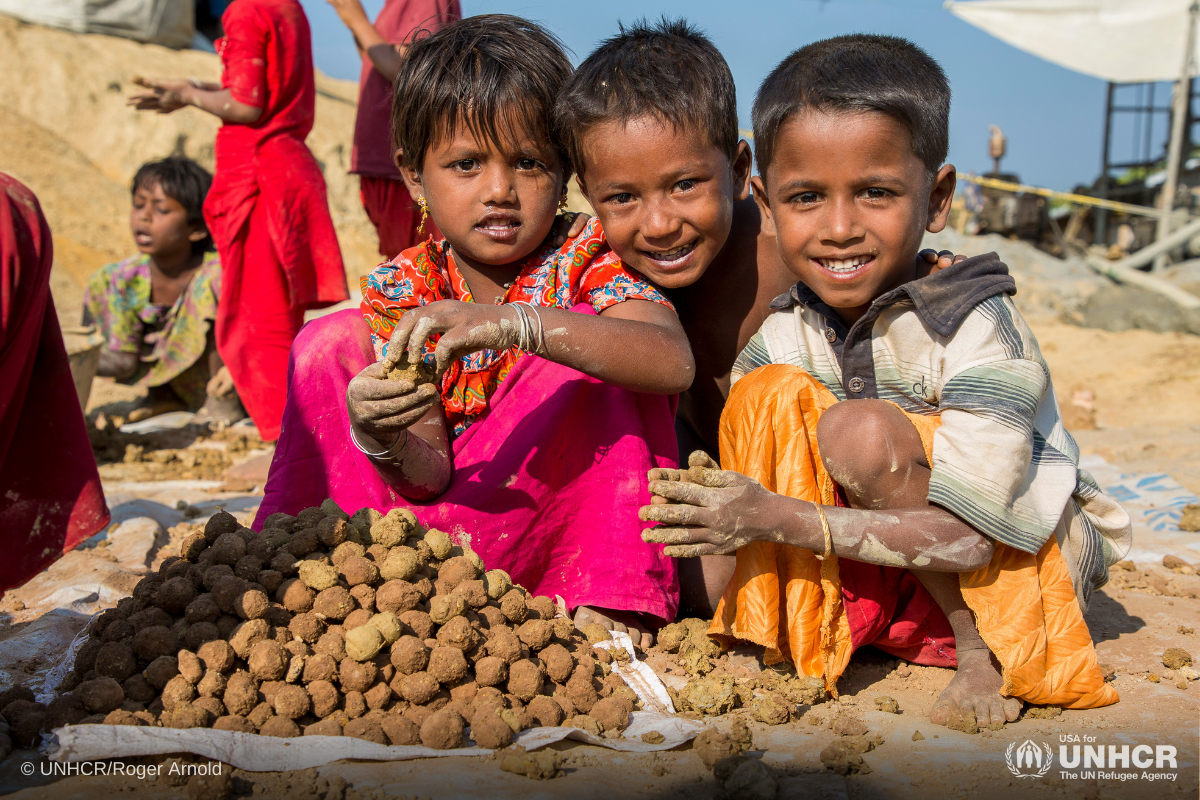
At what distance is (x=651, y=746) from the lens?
1691mm

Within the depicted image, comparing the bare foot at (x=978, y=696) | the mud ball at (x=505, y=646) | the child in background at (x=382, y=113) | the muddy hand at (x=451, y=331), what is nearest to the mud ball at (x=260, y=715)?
the mud ball at (x=505, y=646)

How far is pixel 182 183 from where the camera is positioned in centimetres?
595

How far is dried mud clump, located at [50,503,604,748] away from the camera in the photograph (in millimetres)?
1660

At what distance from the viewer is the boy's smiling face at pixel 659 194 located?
2170 mm

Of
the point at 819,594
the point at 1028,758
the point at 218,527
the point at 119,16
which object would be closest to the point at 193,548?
the point at 218,527

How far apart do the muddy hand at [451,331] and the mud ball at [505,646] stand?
0.57 metres

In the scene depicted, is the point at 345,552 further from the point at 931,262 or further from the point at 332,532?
the point at 931,262

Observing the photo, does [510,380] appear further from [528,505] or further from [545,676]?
[545,676]

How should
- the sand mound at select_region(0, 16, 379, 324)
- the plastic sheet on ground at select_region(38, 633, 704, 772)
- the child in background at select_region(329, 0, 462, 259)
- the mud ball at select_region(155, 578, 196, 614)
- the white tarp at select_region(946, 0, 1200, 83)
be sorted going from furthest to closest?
the white tarp at select_region(946, 0, 1200, 83) → the sand mound at select_region(0, 16, 379, 324) → the child in background at select_region(329, 0, 462, 259) → the mud ball at select_region(155, 578, 196, 614) → the plastic sheet on ground at select_region(38, 633, 704, 772)

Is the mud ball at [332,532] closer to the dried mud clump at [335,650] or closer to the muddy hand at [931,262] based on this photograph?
the dried mud clump at [335,650]

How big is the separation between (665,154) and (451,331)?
0.74 metres

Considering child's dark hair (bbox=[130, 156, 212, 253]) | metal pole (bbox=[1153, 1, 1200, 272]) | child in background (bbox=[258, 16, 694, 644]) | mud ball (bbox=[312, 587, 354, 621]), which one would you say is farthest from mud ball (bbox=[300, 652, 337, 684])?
metal pole (bbox=[1153, 1, 1200, 272])

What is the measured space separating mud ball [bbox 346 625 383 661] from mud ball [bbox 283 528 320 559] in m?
0.29

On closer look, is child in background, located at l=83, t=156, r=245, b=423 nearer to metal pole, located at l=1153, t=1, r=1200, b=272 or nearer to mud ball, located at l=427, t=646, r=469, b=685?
mud ball, located at l=427, t=646, r=469, b=685
